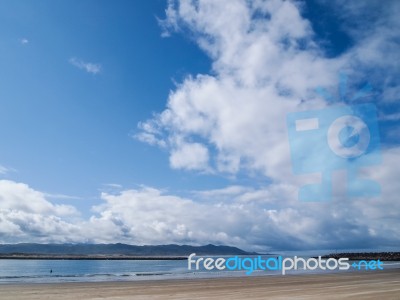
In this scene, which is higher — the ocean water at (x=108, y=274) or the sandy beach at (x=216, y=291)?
the sandy beach at (x=216, y=291)

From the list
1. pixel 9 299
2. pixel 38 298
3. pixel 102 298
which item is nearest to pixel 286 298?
pixel 102 298

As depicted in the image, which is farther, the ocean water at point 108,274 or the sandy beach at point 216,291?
the ocean water at point 108,274

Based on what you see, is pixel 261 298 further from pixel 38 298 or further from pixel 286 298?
pixel 38 298

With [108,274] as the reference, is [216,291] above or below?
above

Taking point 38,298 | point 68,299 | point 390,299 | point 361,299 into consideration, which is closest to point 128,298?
point 68,299

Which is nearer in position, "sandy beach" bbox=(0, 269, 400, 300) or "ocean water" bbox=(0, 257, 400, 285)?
"sandy beach" bbox=(0, 269, 400, 300)

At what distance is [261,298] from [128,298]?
5.81 m

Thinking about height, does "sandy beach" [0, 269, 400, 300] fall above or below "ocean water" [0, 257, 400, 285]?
above

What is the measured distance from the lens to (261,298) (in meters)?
14.8

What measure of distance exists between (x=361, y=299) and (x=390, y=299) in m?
1.13

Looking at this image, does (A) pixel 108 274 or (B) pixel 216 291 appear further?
(A) pixel 108 274

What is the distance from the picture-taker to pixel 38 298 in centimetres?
1577

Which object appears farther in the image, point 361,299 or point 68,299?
point 68,299

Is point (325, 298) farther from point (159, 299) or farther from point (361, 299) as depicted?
point (159, 299)
